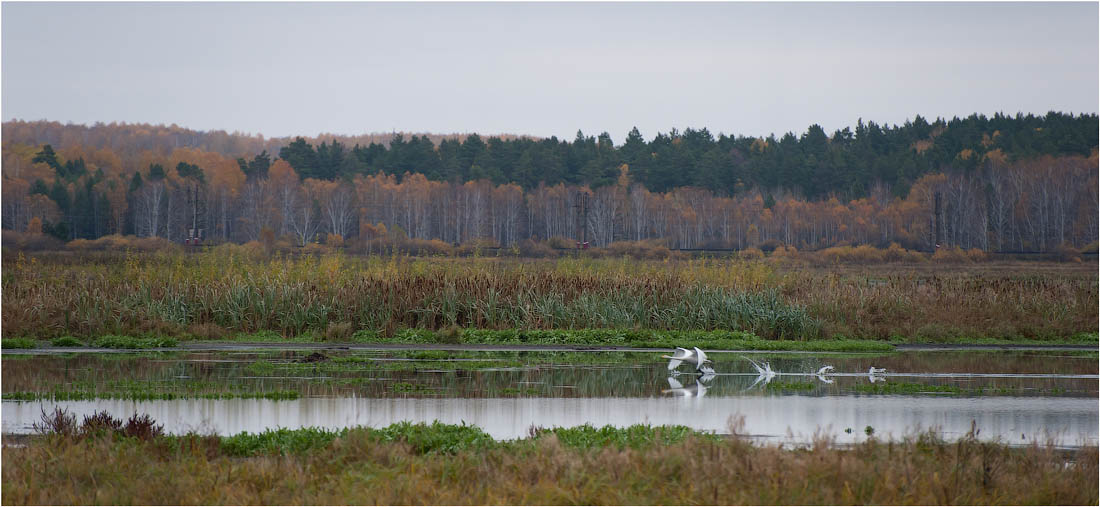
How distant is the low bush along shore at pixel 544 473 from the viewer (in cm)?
838

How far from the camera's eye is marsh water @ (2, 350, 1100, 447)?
42.1 ft

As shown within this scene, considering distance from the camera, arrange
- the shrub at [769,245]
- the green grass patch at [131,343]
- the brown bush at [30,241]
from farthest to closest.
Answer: the shrub at [769,245] → the brown bush at [30,241] → the green grass patch at [131,343]

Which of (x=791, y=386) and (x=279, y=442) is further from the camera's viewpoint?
(x=791, y=386)

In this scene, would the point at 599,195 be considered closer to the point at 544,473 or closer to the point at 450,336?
the point at 450,336

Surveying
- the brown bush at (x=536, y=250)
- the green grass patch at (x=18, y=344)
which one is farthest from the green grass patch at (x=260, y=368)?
the brown bush at (x=536, y=250)

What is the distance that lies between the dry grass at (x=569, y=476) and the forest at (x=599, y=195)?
119335 millimetres

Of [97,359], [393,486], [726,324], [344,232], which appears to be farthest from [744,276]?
[344,232]

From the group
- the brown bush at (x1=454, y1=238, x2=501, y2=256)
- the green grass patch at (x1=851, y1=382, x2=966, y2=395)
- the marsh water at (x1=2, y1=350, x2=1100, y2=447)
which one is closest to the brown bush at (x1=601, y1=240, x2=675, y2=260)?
the brown bush at (x1=454, y1=238, x2=501, y2=256)

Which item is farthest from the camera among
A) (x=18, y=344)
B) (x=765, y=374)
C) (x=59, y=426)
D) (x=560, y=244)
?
(x=560, y=244)

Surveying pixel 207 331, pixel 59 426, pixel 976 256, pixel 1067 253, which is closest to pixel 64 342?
pixel 207 331

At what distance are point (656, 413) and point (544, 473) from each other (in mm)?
5184

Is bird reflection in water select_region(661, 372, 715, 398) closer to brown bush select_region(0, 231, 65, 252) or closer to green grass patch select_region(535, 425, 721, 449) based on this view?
green grass patch select_region(535, 425, 721, 449)

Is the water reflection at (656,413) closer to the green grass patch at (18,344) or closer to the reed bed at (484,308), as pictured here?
the green grass patch at (18,344)

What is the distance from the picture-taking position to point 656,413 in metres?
13.9
